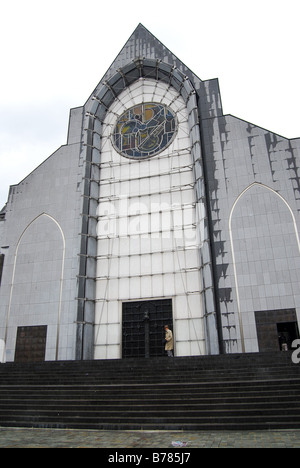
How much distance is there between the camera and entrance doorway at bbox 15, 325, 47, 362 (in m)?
18.3

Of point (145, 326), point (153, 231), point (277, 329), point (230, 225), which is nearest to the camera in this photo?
point (277, 329)

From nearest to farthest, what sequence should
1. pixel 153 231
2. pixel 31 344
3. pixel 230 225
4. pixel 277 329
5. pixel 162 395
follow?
pixel 162 395
pixel 277 329
pixel 230 225
pixel 31 344
pixel 153 231

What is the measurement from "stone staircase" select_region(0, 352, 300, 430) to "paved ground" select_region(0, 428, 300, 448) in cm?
54

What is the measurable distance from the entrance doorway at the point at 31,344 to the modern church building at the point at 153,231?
0.22 feet

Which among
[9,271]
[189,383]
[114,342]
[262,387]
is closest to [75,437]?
[189,383]

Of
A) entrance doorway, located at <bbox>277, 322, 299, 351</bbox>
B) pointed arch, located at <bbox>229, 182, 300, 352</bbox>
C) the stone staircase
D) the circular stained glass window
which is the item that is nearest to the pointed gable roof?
the circular stained glass window

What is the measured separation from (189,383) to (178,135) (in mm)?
15190

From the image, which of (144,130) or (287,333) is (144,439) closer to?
(287,333)

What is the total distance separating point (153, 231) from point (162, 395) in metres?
10.9

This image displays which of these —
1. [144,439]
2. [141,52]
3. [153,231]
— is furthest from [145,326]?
[141,52]

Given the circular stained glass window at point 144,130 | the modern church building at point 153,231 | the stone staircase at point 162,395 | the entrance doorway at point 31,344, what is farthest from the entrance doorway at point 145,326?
the circular stained glass window at point 144,130

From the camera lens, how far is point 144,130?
22.4m

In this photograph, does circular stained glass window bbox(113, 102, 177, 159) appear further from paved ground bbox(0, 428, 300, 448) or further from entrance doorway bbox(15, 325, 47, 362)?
paved ground bbox(0, 428, 300, 448)

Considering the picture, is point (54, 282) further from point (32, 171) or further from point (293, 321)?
point (293, 321)
